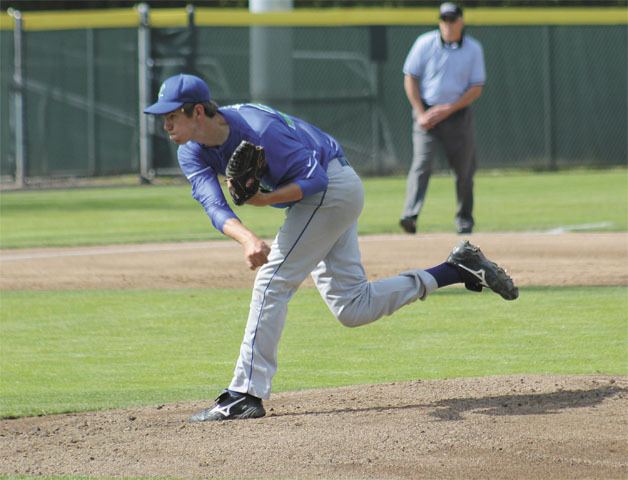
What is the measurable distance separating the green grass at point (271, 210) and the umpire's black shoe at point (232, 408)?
300 inches

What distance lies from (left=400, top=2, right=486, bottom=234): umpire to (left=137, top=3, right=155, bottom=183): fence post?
817cm

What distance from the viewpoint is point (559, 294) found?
997 cm

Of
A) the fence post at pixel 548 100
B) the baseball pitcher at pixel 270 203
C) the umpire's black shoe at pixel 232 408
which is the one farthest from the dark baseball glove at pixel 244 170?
the fence post at pixel 548 100

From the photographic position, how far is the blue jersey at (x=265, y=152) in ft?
19.7

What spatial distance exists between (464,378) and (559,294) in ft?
10.3

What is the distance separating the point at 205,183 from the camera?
20.3 ft

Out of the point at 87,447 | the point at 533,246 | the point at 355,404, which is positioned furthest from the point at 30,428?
the point at 533,246

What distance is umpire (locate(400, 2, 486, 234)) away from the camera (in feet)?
42.0

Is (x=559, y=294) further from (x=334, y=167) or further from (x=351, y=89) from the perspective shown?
(x=351, y=89)

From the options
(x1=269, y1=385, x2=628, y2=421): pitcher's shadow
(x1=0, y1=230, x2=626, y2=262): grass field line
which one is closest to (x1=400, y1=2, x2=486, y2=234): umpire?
(x1=0, y1=230, x2=626, y2=262): grass field line

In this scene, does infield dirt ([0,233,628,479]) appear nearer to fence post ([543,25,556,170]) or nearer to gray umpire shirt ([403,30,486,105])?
gray umpire shirt ([403,30,486,105])

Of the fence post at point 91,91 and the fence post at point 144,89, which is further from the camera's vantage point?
the fence post at point 91,91

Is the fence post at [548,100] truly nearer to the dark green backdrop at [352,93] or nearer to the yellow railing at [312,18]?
the dark green backdrop at [352,93]

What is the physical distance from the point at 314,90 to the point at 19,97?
489 cm
